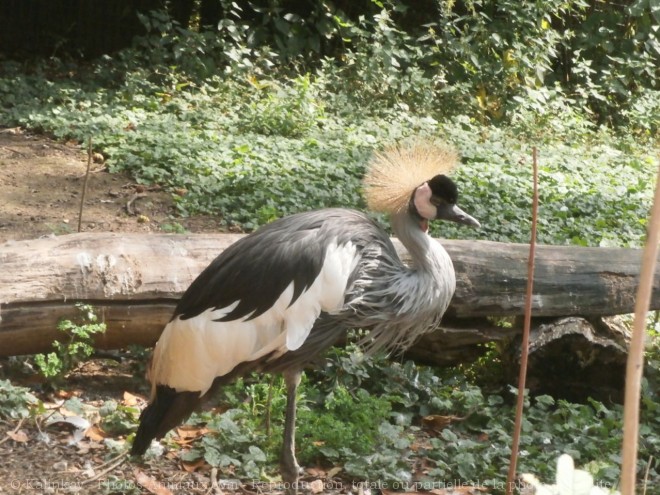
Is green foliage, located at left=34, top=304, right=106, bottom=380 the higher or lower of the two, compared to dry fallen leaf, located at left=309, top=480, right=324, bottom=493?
higher

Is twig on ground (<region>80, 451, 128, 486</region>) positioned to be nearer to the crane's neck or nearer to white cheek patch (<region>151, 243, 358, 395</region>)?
white cheek patch (<region>151, 243, 358, 395</region>)

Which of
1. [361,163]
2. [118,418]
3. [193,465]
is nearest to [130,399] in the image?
[118,418]

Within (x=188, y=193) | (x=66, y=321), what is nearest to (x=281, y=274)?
(x=66, y=321)

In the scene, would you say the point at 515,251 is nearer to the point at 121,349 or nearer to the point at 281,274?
the point at 281,274

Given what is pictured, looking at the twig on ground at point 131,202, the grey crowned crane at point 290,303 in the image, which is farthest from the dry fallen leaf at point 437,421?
the twig on ground at point 131,202

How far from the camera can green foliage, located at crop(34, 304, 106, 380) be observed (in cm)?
307

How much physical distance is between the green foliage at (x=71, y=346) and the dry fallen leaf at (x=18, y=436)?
0.74ft

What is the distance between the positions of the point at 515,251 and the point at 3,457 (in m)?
2.00

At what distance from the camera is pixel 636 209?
5.51m

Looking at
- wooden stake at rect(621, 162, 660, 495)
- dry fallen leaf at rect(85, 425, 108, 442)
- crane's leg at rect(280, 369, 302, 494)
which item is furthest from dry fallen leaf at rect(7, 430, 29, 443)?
wooden stake at rect(621, 162, 660, 495)

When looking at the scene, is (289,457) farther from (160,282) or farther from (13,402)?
(13,402)

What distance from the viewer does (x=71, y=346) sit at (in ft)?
10.2

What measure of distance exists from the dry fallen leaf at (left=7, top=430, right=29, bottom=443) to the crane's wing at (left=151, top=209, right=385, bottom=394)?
529mm

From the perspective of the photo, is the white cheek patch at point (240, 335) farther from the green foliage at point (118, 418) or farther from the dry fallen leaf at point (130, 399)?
the dry fallen leaf at point (130, 399)
